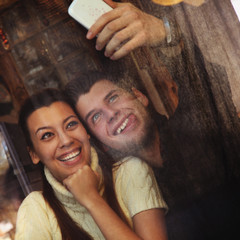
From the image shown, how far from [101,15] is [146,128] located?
1.46ft

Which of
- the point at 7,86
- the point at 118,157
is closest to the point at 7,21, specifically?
the point at 7,86

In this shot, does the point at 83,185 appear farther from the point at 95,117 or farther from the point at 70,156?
the point at 95,117

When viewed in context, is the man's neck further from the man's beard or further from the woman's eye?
the woman's eye

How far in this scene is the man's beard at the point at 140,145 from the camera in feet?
3.11

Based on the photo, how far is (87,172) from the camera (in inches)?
35.2

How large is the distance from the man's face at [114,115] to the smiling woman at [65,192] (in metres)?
0.06

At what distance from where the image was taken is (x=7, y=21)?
921mm

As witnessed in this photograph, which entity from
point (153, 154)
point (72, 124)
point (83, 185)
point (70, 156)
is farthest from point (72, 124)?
point (153, 154)

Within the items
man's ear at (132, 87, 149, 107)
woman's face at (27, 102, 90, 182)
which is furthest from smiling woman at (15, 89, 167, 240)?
man's ear at (132, 87, 149, 107)

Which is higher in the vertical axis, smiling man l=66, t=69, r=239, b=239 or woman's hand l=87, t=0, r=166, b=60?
woman's hand l=87, t=0, r=166, b=60

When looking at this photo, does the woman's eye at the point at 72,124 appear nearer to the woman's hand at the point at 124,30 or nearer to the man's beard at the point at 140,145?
the man's beard at the point at 140,145

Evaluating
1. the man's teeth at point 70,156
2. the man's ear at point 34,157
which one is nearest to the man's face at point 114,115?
the man's teeth at point 70,156

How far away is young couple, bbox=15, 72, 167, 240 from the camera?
2.84 feet

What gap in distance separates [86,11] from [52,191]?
630 mm
